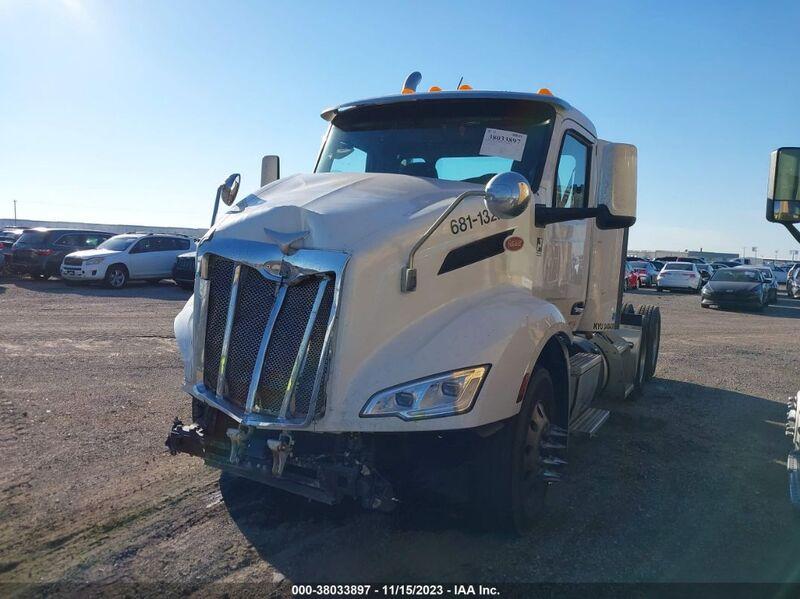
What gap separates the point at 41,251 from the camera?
74.6 feet

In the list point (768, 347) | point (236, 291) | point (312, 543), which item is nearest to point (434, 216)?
point (236, 291)

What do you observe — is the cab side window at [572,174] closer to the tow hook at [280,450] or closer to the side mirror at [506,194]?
the side mirror at [506,194]

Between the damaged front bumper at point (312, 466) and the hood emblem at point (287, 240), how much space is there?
0.99 m

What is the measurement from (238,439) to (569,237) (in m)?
3.34

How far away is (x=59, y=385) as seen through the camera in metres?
8.09

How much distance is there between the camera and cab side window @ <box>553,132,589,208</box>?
5371 mm

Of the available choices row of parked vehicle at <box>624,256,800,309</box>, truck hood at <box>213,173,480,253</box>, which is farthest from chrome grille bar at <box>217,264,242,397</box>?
row of parked vehicle at <box>624,256,800,309</box>

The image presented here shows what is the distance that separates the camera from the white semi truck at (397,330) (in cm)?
362

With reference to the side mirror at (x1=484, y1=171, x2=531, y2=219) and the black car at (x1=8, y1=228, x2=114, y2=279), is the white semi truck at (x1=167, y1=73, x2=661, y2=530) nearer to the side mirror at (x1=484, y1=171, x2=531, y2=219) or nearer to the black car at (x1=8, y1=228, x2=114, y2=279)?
the side mirror at (x1=484, y1=171, x2=531, y2=219)

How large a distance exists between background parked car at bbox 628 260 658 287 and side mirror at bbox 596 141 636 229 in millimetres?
30733

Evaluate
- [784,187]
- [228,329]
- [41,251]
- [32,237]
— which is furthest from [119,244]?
[784,187]

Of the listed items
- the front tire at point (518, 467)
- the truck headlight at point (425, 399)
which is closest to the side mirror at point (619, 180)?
the front tire at point (518, 467)

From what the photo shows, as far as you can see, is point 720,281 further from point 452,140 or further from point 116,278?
point 452,140

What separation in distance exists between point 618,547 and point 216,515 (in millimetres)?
2591
